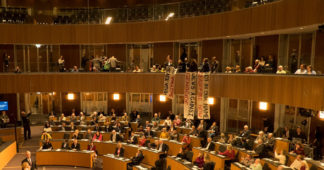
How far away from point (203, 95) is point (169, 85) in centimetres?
259

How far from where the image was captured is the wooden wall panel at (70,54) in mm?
23438

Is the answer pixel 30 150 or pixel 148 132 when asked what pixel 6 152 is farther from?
pixel 148 132

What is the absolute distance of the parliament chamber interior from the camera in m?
12.4

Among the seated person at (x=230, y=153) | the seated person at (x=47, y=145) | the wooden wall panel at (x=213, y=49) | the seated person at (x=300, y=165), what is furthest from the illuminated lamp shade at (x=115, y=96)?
the seated person at (x=300, y=165)

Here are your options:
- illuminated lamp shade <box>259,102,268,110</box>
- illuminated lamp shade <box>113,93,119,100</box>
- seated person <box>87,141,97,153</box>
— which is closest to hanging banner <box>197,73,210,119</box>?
illuminated lamp shade <box>259,102,268,110</box>

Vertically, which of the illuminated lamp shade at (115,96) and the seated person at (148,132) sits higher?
the illuminated lamp shade at (115,96)

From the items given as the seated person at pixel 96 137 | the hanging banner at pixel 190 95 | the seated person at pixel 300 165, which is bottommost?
the seated person at pixel 96 137

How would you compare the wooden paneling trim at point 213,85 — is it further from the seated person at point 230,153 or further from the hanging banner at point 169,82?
the seated person at point 230,153

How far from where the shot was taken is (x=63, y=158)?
13.9 meters

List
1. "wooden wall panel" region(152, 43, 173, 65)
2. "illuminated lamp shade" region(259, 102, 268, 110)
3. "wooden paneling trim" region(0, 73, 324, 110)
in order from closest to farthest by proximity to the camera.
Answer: "wooden paneling trim" region(0, 73, 324, 110), "illuminated lamp shade" region(259, 102, 268, 110), "wooden wall panel" region(152, 43, 173, 65)

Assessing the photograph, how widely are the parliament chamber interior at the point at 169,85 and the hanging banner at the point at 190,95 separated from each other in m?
0.07

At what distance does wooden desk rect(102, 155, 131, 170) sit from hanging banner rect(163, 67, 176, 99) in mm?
5456

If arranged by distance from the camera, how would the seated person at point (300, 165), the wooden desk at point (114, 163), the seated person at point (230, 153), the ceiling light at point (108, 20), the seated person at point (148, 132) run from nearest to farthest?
the seated person at point (300, 165), the seated person at point (230, 153), the wooden desk at point (114, 163), the seated person at point (148, 132), the ceiling light at point (108, 20)

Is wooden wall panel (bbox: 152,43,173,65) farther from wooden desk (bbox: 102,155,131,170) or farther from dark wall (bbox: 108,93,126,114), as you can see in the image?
wooden desk (bbox: 102,155,131,170)
